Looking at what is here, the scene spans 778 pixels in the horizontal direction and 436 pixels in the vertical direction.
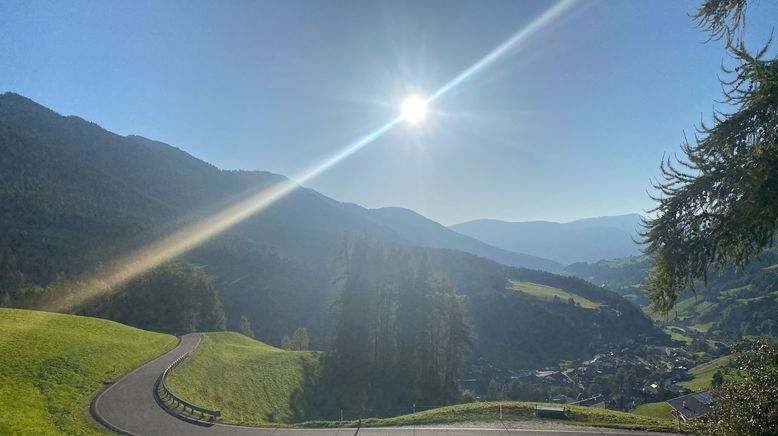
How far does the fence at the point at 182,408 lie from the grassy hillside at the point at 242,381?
124 cm

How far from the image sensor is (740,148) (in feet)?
31.6

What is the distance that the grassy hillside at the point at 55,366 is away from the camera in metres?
22.2

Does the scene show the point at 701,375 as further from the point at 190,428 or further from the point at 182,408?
the point at 190,428

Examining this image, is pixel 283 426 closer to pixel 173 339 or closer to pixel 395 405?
pixel 395 405

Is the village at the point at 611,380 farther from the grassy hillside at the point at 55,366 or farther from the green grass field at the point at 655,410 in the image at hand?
the grassy hillside at the point at 55,366

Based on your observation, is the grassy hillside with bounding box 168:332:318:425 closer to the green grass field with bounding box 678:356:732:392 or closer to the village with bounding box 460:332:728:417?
the village with bounding box 460:332:728:417

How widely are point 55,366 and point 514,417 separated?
33.6 metres

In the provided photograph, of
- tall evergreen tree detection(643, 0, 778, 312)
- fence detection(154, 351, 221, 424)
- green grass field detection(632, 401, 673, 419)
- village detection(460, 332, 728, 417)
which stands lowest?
village detection(460, 332, 728, 417)

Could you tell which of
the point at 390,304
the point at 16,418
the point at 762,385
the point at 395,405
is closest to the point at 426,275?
the point at 390,304

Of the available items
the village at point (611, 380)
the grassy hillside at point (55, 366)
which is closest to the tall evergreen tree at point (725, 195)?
the grassy hillside at point (55, 366)

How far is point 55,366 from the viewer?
2952 cm

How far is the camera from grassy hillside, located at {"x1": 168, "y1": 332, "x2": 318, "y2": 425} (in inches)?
1406

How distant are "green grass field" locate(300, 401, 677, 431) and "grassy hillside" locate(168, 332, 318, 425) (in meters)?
10.7

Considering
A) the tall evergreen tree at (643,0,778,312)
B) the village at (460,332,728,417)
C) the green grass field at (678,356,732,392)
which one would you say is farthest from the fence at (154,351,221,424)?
the green grass field at (678,356,732,392)
